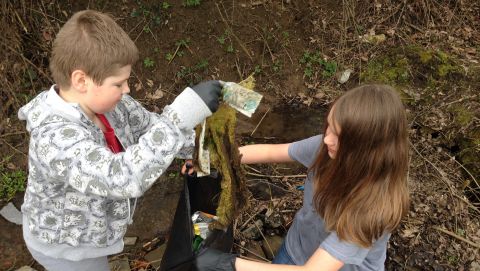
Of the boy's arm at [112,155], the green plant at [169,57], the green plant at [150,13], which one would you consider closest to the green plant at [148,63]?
the green plant at [169,57]

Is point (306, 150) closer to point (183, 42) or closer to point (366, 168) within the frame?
point (366, 168)

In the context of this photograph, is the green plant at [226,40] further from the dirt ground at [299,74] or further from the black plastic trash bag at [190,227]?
the black plastic trash bag at [190,227]

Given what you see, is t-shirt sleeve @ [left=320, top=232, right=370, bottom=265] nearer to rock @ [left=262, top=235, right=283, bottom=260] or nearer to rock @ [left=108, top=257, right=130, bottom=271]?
rock @ [left=262, top=235, right=283, bottom=260]

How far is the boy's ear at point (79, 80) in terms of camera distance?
5.17 ft

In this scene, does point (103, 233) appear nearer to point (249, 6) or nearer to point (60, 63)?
point (60, 63)

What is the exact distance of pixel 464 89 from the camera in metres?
3.93

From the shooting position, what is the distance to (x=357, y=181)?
1.76 m

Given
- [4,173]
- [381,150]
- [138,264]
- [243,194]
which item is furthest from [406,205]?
[4,173]

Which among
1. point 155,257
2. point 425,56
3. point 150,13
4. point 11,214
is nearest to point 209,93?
point 155,257

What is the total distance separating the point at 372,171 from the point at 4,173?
282 cm

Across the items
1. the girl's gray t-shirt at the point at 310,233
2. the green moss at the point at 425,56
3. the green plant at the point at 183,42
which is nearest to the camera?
the girl's gray t-shirt at the point at 310,233

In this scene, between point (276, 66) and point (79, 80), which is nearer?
point (79, 80)

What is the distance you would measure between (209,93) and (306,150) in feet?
2.49

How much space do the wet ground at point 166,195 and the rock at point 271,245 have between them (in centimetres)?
77
